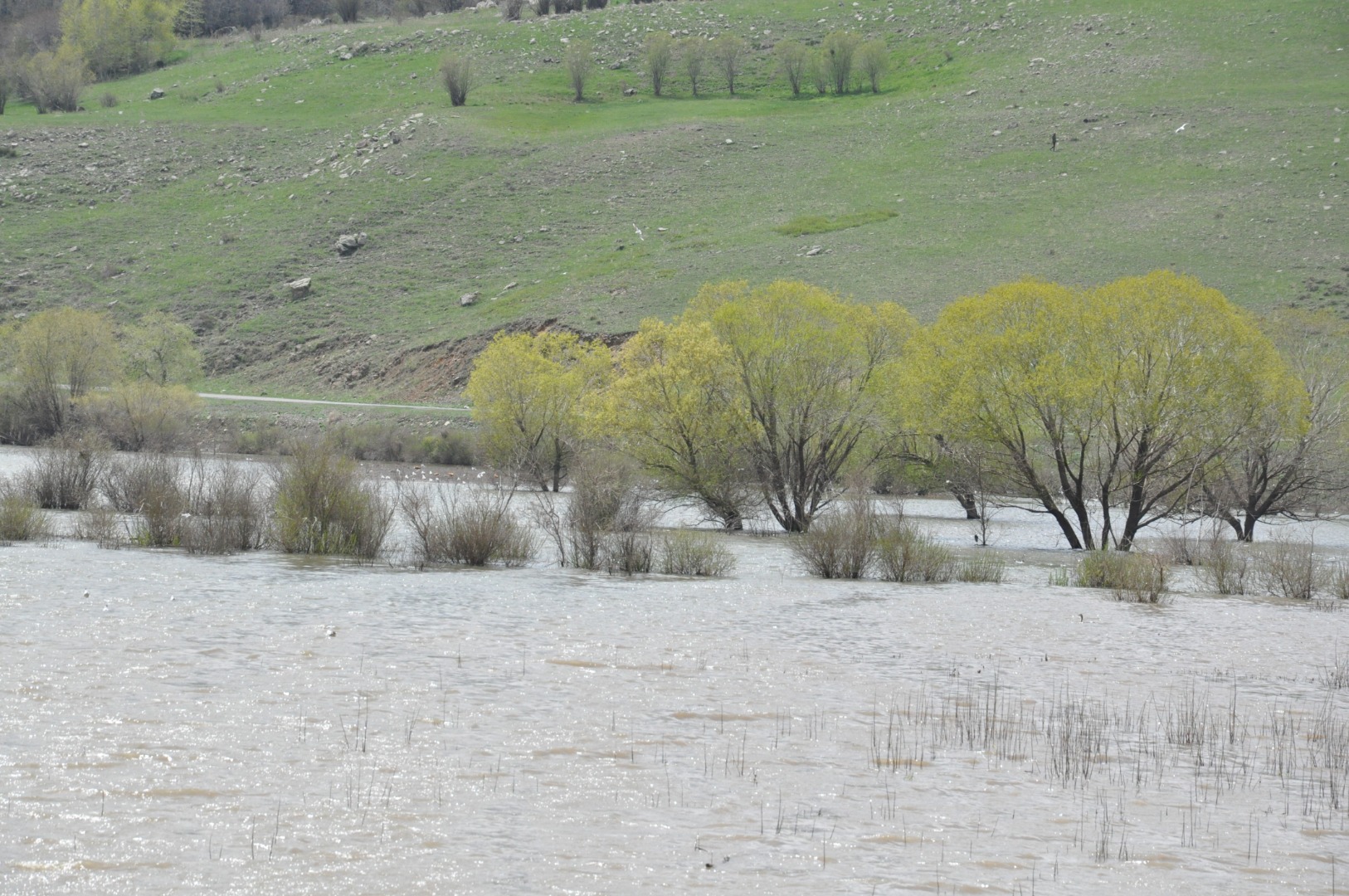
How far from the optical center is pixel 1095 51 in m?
134

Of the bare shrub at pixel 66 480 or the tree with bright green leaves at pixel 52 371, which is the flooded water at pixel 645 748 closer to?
the bare shrub at pixel 66 480

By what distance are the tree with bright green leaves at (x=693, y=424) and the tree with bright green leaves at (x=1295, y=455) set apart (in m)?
16.0

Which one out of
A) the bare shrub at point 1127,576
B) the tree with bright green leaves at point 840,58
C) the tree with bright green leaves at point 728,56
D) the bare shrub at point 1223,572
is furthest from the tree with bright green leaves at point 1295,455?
the tree with bright green leaves at point 728,56

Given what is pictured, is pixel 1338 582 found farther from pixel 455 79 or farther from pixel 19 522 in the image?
pixel 455 79

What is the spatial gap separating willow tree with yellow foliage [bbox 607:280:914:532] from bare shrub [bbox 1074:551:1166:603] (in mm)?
14035

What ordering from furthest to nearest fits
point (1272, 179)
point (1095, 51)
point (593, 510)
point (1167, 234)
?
point (1095, 51)
point (1272, 179)
point (1167, 234)
point (593, 510)

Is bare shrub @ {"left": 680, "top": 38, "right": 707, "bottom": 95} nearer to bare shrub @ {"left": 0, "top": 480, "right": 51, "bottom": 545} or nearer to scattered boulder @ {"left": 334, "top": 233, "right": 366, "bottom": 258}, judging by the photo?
scattered boulder @ {"left": 334, "top": 233, "right": 366, "bottom": 258}

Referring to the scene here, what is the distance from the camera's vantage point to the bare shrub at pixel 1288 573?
32.3 metres

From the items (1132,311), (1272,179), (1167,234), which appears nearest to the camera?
(1132,311)

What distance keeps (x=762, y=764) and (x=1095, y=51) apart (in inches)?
5228

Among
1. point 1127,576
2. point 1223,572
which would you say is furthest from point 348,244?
point 1127,576

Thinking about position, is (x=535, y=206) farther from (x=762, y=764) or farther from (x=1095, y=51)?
(x=762, y=764)

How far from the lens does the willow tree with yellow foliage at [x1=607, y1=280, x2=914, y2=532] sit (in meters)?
48.1

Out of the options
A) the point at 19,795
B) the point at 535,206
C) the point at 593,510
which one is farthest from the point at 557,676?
the point at 535,206
